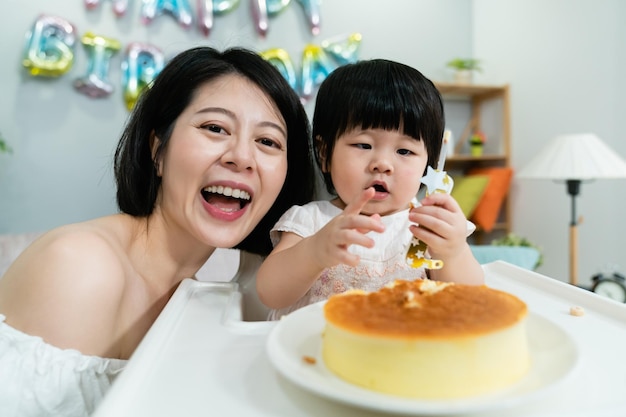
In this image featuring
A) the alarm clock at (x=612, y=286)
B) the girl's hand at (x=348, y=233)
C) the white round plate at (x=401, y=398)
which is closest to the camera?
the white round plate at (x=401, y=398)

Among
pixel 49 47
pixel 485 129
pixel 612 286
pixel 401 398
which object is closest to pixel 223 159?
pixel 401 398

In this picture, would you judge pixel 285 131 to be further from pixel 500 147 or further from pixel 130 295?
pixel 500 147

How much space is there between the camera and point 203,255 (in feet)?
3.75

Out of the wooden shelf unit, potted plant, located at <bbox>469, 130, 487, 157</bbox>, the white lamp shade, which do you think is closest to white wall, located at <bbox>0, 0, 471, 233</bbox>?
the wooden shelf unit

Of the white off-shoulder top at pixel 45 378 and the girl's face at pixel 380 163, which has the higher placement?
the girl's face at pixel 380 163

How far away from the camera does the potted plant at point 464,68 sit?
3561mm

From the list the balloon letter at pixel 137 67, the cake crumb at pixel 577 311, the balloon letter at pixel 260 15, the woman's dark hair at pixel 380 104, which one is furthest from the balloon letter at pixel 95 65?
the cake crumb at pixel 577 311

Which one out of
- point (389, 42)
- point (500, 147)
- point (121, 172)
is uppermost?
point (389, 42)

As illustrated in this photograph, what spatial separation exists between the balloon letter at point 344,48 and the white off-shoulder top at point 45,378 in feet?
9.96

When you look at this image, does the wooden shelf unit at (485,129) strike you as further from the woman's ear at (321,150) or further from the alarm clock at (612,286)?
the woman's ear at (321,150)

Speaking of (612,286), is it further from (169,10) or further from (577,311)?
(169,10)

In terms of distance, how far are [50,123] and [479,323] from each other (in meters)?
3.19

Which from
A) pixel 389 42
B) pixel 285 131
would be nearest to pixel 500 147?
pixel 389 42

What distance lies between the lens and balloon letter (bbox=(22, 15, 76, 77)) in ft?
9.31
